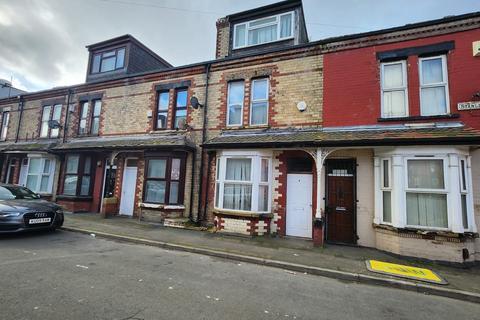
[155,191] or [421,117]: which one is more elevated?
[421,117]

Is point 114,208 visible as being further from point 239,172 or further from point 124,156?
point 239,172

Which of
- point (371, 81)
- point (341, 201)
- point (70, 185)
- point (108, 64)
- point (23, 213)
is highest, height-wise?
point (108, 64)

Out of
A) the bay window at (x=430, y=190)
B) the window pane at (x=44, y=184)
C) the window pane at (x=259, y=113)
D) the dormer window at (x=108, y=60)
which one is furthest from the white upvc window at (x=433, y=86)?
the window pane at (x=44, y=184)

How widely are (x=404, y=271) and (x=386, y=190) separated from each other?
2.55 m

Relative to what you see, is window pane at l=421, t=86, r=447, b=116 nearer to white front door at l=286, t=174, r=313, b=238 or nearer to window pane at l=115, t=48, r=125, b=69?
white front door at l=286, t=174, r=313, b=238

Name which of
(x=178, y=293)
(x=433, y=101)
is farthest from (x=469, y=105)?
(x=178, y=293)

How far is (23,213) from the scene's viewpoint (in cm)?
701

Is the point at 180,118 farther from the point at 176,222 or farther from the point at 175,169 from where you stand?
the point at 176,222

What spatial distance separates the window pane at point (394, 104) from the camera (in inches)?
310

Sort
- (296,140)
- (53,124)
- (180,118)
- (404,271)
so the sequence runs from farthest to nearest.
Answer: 1. (53,124)
2. (180,118)
3. (296,140)
4. (404,271)

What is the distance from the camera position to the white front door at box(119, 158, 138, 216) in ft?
37.9

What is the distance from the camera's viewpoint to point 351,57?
8.61 metres

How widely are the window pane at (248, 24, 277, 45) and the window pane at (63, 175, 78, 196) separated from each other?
35.3 ft

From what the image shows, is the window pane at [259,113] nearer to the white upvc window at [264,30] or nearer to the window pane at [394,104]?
the white upvc window at [264,30]
